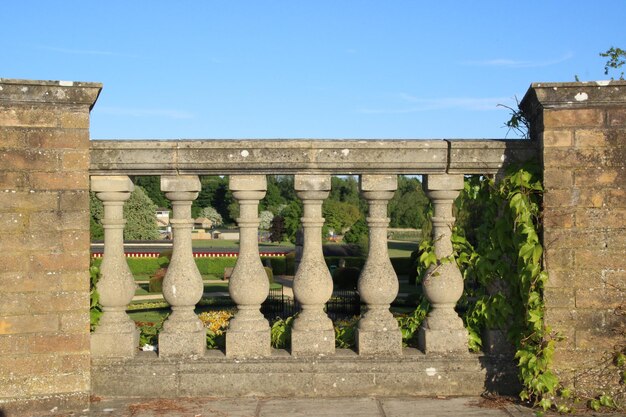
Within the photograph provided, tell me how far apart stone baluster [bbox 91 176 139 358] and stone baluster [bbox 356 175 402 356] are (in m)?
1.74

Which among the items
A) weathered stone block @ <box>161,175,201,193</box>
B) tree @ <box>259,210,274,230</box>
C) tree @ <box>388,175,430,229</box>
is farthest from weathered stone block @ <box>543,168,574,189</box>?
tree @ <box>259,210,274,230</box>

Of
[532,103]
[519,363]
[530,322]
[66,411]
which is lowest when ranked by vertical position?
[66,411]

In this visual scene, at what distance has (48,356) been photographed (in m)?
4.61

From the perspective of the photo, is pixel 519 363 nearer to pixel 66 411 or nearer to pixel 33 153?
pixel 66 411

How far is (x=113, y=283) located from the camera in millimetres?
4969

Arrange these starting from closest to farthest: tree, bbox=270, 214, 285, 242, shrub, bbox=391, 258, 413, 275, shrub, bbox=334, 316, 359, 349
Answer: shrub, bbox=334, 316, 359, 349, shrub, bbox=391, 258, 413, 275, tree, bbox=270, 214, 285, 242

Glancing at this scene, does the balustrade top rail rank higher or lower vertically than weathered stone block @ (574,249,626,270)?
higher

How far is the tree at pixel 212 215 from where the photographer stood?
8331 centimetres

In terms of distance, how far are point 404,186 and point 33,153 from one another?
64214 mm

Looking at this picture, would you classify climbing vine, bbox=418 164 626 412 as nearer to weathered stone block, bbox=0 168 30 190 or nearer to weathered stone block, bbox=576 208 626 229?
weathered stone block, bbox=576 208 626 229

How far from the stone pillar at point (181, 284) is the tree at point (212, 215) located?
259 ft

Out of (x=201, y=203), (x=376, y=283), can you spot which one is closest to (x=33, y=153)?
(x=376, y=283)

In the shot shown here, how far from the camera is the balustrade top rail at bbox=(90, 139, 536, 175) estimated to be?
16.1 feet

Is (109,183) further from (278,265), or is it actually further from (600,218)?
(278,265)
